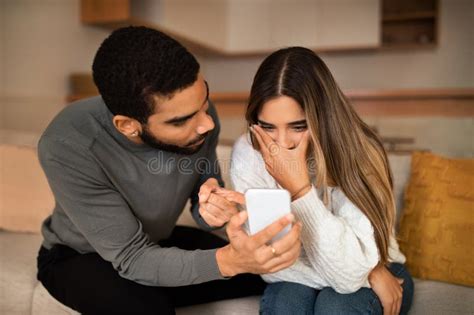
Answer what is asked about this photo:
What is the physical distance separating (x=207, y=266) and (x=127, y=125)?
35cm

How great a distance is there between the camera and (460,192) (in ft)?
4.01

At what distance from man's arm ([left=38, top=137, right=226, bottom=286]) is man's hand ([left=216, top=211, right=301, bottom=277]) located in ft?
0.49

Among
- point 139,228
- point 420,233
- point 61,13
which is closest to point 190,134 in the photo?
point 139,228

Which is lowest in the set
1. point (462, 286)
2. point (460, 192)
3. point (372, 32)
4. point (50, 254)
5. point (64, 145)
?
point (462, 286)

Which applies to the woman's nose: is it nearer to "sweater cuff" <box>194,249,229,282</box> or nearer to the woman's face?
the woman's face

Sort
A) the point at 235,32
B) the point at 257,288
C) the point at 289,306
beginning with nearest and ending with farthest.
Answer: the point at 289,306, the point at 257,288, the point at 235,32

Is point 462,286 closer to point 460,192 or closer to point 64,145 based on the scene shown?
point 460,192

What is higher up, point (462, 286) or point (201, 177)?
point (201, 177)

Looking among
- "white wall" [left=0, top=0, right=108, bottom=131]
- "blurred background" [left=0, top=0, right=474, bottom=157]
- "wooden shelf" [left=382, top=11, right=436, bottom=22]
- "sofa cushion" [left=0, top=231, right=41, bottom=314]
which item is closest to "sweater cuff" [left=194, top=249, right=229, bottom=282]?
"sofa cushion" [left=0, top=231, right=41, bottom=314]

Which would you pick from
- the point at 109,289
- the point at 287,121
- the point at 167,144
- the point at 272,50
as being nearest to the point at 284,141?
the point at 287,121

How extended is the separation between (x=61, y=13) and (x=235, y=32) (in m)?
2.08

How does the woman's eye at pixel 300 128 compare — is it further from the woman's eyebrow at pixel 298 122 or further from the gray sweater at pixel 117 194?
the gray sweater at pixel 117 194

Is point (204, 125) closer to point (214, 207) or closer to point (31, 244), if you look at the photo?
point (214, 207)

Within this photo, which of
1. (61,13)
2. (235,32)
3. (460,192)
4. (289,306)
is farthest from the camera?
(235,32)
